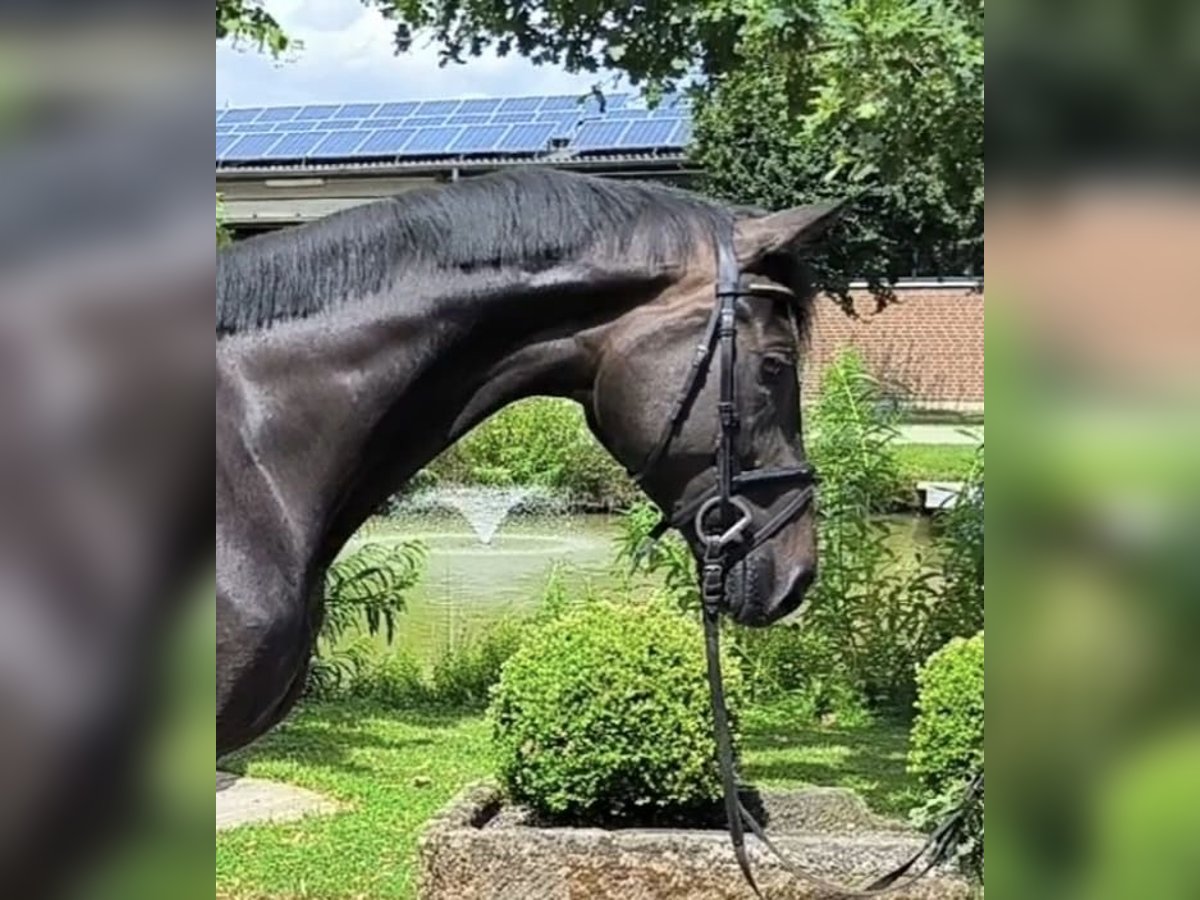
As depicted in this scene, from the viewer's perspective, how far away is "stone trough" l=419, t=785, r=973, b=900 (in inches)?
156

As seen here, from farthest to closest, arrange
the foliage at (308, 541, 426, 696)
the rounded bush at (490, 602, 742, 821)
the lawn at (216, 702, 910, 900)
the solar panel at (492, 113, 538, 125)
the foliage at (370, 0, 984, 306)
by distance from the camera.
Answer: the solar panel at (492, 113, 538, 125)
the foliage at (308, 541, 426, 696)
the lawn at (216, 702, 910, 900)
the rounded bush at (490, 602, 742, 821)
the foliage at (370, 0, 984, 306)

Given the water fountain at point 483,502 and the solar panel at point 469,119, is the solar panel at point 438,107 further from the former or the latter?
the water fountain at point 483,502

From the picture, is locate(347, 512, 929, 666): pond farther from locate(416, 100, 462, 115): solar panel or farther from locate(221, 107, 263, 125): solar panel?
locate(221, 107, 263, 125): solar panel

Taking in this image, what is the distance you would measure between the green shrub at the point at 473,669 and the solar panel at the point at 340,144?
38.4ft

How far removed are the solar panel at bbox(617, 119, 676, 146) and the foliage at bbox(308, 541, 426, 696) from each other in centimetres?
1080

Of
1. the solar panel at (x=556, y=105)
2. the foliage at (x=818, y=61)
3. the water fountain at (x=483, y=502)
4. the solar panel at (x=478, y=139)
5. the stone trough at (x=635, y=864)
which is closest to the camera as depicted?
the foliage at (x=818, y=61)

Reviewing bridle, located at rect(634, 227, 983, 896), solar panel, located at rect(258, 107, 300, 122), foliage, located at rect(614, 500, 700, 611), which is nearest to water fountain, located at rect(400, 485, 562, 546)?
foliage, located at rect(614, 500, 700, 611)

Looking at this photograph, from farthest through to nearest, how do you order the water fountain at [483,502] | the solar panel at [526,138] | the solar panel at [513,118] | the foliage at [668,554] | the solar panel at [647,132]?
the solar panel at [513,118] < the solar panel at [647,132] < the solar panel at [526,138] < the water fountain at [483,502] < the foliage at [668,554]

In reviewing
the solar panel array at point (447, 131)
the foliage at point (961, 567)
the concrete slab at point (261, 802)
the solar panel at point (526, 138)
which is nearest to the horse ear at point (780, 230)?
the foliage at point (961, 567)

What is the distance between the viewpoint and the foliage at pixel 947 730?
4.07 metres

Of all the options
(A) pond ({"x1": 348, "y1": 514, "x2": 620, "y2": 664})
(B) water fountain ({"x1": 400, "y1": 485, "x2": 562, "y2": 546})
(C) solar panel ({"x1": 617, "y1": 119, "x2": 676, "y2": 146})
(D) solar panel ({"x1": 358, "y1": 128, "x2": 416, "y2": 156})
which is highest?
(C) solar panel ({"x1": 617, "y1": 119, "x2": 676, "y2": 146})

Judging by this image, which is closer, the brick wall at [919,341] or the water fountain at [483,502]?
the brick wall at [919,341]

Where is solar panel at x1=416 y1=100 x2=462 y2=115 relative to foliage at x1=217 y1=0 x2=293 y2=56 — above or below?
below
